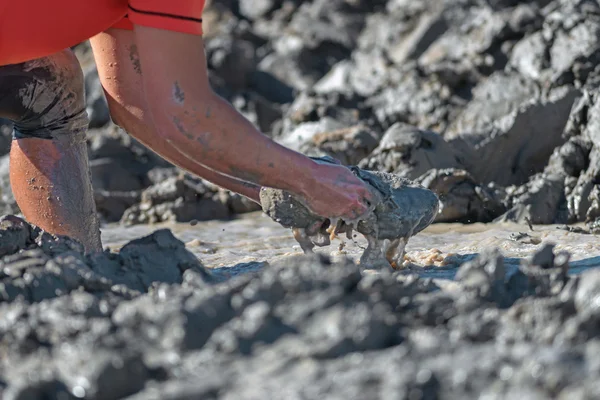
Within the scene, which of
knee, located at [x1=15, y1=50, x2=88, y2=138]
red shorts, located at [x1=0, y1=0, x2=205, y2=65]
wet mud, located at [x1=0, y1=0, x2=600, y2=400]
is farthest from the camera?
knee, located at [x1=15, y1=50, x2=88, y2=138]

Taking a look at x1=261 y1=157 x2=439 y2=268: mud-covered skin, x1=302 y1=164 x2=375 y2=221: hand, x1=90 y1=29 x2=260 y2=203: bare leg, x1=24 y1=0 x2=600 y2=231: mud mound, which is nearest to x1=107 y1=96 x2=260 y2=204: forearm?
x1=90 y1=29 x2=260 y2=203: bare leg

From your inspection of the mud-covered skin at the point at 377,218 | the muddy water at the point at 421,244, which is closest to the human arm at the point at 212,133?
the mud-covered skin at the point at 377,218

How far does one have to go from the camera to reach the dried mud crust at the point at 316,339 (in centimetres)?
178

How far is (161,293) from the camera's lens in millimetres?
2385

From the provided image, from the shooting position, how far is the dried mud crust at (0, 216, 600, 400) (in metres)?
1.78

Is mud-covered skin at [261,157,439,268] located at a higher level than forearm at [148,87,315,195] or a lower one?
lower

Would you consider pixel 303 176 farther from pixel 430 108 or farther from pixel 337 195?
pixel 430 108

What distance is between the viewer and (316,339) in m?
1.97

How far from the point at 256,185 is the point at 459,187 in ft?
6.15

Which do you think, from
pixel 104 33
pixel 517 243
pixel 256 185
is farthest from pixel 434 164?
pixel 104 33

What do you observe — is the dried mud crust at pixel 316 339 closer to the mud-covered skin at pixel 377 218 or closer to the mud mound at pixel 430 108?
the mud-covered skin at pixel 377 218

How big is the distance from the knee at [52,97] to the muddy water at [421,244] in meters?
0.81

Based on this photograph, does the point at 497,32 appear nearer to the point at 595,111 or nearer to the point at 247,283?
the point at 595,111

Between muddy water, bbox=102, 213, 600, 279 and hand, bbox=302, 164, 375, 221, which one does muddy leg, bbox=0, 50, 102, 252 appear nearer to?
muddy water, bbox=102, 213, 600, 279
